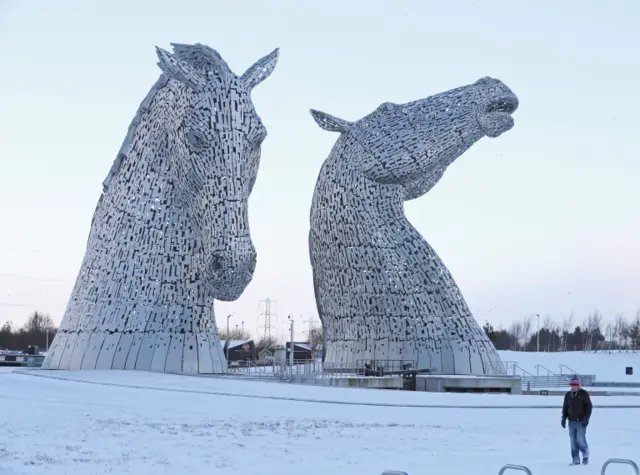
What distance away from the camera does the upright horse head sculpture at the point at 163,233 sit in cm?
2011

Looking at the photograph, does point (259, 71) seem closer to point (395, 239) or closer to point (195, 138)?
point (195, 138)

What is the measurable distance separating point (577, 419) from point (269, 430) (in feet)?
13.5

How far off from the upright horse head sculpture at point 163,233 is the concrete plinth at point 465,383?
17.1 ft

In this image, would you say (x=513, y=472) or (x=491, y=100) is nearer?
(x=513, y=472)

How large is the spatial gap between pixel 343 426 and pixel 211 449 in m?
3.06

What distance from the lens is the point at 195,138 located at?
19969 mm

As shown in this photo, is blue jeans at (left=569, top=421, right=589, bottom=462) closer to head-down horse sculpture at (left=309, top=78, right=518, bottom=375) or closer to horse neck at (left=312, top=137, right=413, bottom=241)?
head-down horse sculpture at (left=309, top=78, right=518, bottom=375)

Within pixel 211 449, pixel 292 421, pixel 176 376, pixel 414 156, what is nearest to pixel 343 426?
pixel 292 421

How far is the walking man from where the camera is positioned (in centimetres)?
1080

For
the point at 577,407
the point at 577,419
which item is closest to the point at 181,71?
the point at 577,407

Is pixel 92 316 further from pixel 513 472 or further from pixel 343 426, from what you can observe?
pixel 513 472

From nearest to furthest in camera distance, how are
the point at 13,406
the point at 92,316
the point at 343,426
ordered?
1. the point at 343,426
2. the point at 13,406
3. the point at 92,316

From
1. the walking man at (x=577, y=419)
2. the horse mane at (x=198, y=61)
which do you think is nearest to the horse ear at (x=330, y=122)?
the horse mane at (x=198, y=61)

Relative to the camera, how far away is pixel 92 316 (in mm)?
21766
